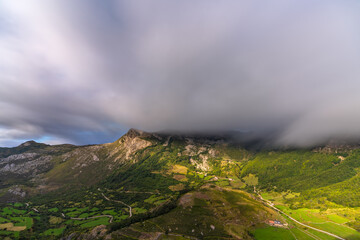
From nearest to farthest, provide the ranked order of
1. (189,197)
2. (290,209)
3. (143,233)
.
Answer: (143,233)
(189,197)
(290,209)

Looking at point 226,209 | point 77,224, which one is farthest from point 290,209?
point 77,224

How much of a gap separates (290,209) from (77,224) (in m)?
264

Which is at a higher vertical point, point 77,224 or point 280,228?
point 280,228

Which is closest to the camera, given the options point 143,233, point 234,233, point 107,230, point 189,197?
point 143,233

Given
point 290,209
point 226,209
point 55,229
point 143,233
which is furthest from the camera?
point 290,209

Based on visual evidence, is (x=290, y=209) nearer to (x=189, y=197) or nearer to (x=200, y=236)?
(x=189, y=197)

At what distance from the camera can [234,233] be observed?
112 meters

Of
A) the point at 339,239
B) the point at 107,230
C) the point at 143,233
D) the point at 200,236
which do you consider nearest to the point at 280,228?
the point at 339,239

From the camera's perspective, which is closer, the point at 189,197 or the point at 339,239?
the point at 339,239

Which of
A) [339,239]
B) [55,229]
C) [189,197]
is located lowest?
[55,229]

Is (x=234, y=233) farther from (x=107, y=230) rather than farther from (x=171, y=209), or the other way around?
(x=107, y=230)

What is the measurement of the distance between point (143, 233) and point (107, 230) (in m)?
38.0

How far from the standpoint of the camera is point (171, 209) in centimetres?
14250

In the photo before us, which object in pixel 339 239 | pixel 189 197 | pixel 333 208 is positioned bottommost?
pixel 339 239
